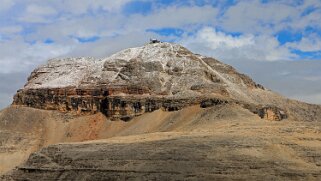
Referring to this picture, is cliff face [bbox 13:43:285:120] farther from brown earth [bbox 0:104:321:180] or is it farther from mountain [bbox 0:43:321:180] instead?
brown earth [bbox 0:104:321:180]

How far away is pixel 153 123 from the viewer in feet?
324

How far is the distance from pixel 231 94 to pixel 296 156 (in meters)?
49.9

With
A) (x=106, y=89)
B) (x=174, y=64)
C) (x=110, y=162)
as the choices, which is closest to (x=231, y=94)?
(x=174, y=64)

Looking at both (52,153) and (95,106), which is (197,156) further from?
(95,106)

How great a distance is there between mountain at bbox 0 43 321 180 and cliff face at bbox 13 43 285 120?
0.58 ft

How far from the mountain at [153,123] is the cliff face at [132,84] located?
177 mm

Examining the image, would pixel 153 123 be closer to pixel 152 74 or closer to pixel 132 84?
pixel 132 84

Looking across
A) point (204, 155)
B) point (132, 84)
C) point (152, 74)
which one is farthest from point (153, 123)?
point (204, 155)

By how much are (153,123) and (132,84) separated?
12.5 meters

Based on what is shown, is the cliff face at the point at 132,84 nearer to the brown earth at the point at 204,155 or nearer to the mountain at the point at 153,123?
the mountain at the point at 153,123

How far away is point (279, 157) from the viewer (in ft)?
188

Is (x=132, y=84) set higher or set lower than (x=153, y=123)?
higher

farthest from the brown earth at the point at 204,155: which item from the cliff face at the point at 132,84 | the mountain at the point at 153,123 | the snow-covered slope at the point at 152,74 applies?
the snow-covered slope at the point at 152,74

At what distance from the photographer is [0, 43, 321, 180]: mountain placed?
2317 inches
